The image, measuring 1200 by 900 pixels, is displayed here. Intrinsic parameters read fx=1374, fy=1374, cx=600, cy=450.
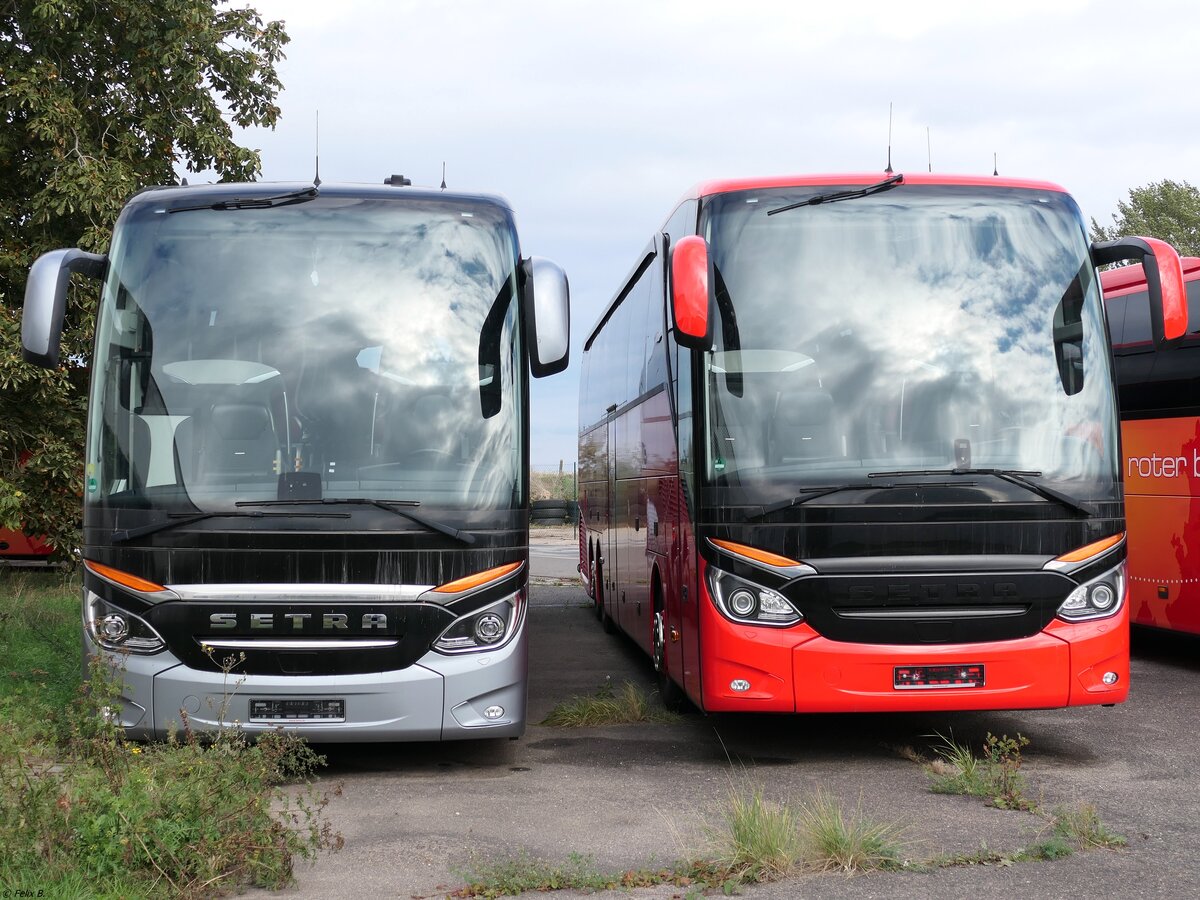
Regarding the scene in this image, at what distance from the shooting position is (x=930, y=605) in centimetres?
768

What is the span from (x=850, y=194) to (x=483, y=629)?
3.37 m

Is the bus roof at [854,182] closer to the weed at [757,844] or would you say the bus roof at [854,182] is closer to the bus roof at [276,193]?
the bus roof at [276,193]

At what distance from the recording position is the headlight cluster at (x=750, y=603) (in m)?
7.66

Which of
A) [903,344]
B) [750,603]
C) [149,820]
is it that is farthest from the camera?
[903,344]

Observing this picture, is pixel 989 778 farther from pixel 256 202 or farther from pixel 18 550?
pixel 18 550

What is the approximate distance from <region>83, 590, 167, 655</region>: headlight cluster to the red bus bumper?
3.07 m

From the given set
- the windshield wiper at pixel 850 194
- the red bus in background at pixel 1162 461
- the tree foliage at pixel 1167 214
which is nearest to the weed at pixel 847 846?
the windshield wiper at pixel 850 194

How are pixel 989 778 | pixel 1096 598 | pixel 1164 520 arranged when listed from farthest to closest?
pixel 1164 520 < pixel 1096 598 < pixel 989 778

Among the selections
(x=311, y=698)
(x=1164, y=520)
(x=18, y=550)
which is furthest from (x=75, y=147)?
(x=1164, y=520)

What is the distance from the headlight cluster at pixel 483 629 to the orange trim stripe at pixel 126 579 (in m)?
1.53

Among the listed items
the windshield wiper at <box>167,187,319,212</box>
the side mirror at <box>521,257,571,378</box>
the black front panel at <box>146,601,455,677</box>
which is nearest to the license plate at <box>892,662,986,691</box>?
the side mirror at <box>521,257,571,378</box>

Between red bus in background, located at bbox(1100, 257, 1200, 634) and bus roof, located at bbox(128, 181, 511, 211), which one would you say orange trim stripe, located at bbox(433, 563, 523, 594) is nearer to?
bus roof, located at bbox(128, 181, 511, 211)

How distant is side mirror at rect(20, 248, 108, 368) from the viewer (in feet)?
24.3

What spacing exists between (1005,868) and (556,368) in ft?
11.9
